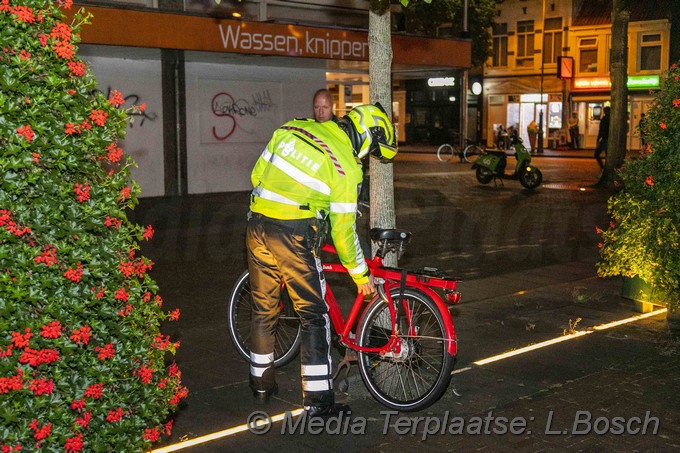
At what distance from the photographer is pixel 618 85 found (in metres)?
21.3

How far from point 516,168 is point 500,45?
31.1m

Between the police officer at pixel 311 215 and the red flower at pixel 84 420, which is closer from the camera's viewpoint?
the red flower at pixel 84 420

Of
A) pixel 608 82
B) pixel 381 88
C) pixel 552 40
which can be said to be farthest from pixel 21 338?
pixel 552 40

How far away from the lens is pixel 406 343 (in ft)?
17.9

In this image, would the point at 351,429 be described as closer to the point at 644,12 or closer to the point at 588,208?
the point at 588,208

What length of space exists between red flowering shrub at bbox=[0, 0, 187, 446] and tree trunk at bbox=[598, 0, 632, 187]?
1965cm

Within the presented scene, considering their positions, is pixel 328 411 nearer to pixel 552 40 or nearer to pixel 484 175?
pixel 484 175

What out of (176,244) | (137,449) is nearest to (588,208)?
(176,244)

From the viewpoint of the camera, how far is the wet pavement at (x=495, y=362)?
16.1 feet

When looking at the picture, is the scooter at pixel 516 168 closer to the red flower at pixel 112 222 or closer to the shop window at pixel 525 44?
the red flower at pixel 112 222

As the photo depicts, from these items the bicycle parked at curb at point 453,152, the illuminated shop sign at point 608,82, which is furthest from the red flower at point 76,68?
the illuminated shop sign at point 608,82

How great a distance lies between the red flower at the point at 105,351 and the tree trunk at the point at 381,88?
3.43 metres

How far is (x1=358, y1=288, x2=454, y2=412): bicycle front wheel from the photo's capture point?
5297 millimetres

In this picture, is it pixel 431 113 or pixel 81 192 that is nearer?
pixel 81 192
